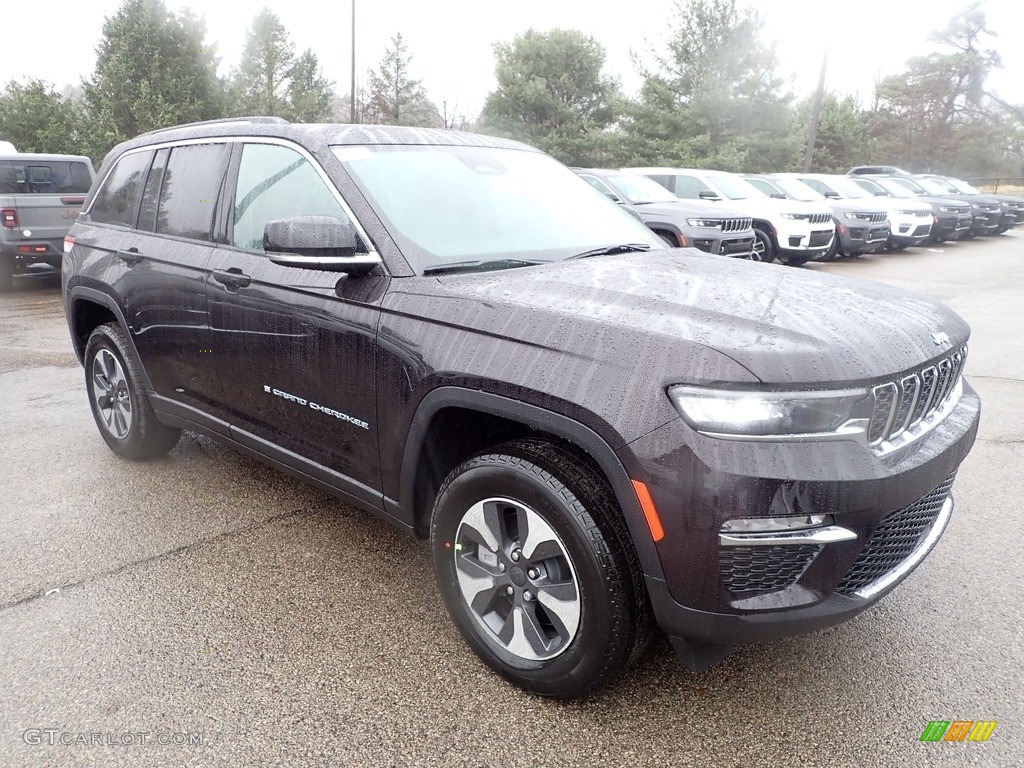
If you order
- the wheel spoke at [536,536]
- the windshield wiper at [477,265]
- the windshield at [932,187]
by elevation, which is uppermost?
the windshield at [932,187]

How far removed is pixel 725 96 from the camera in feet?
106

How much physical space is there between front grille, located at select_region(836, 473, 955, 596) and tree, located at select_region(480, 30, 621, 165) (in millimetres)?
35585

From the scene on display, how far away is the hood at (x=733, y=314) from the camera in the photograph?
203 cm

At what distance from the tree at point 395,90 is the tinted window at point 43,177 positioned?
106ft

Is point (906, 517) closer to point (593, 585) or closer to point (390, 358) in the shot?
point (593, 585)

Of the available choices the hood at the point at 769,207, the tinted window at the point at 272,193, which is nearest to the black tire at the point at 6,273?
the tinted window at the point at 272,193

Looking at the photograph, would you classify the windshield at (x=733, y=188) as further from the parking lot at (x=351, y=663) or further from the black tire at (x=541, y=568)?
the black tire at (x=541, y=568)

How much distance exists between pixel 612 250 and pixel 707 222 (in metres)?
8.40

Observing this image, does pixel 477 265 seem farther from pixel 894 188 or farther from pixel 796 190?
pixel 894 188

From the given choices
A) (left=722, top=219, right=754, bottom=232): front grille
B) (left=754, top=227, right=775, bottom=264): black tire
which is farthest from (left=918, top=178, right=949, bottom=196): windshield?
(left=722, top=219, right=754, bottom=232): front grille

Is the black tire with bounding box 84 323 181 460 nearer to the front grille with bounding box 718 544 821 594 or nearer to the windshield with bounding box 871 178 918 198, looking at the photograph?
the front grille with bounding box 718 544 821 594

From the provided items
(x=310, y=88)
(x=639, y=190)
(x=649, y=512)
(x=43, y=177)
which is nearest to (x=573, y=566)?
(x=649, y=512)

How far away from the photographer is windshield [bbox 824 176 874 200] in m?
17.3

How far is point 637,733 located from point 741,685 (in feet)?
1.45
